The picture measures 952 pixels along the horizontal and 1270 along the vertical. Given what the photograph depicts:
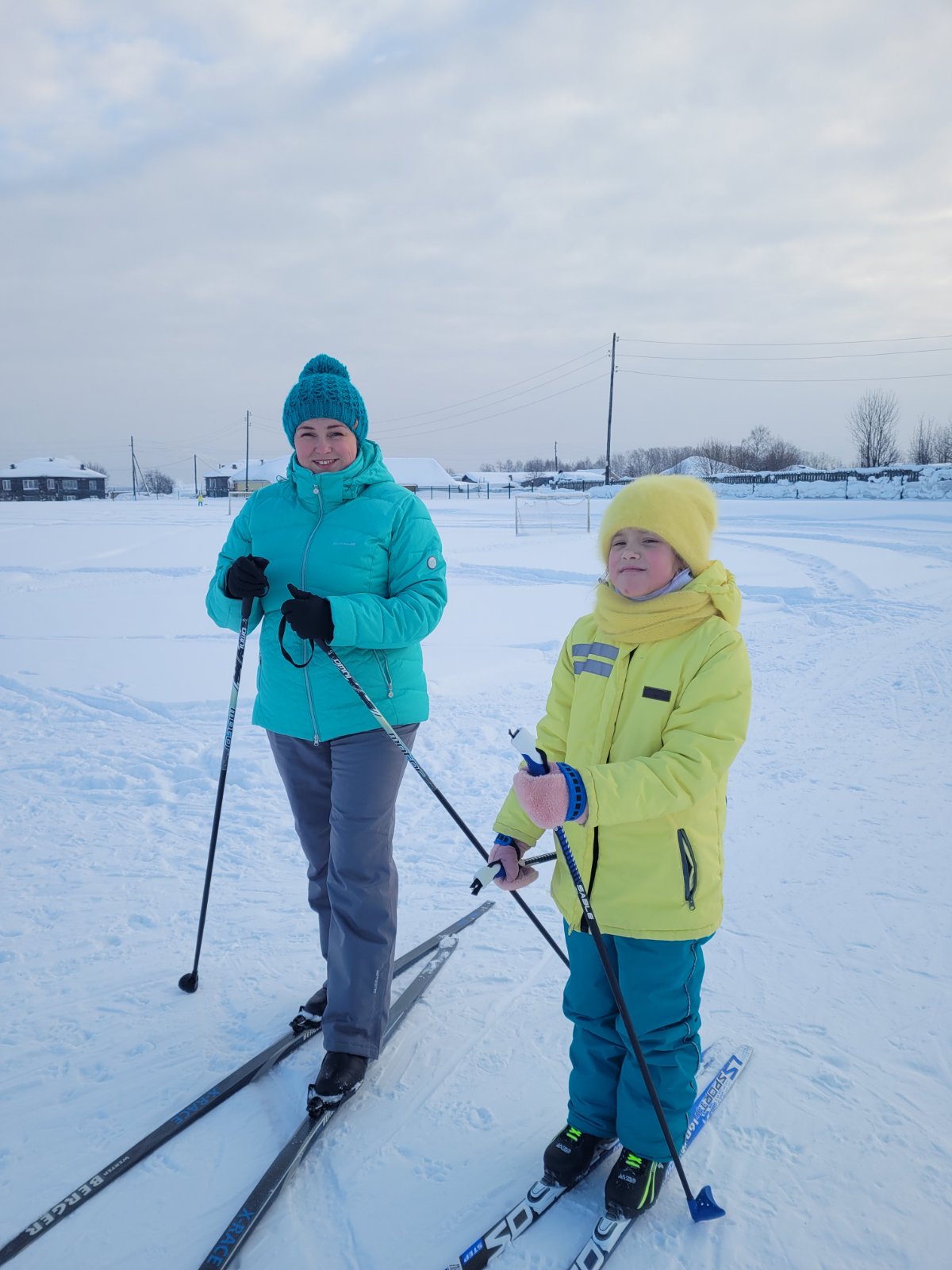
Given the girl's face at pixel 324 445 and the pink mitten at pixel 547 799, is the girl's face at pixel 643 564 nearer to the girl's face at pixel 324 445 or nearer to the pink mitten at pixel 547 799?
the pink mitten at pixel 547 799

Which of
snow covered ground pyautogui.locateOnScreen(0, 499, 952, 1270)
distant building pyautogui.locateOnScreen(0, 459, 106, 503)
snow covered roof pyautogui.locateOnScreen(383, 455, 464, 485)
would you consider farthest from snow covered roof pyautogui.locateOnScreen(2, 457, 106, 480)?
snow covered ground pyautogui.locateOnScreen(0, 499, 952, 1270)

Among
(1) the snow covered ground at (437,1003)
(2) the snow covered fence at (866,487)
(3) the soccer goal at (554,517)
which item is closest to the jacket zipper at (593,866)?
(1) the snow covered ground at (437,1003)

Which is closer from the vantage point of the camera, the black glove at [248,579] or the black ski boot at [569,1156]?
the black ski boot at [569,1156]

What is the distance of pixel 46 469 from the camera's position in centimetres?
8788

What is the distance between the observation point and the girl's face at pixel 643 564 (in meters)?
1.94

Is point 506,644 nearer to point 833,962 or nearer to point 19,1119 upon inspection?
point 833,962

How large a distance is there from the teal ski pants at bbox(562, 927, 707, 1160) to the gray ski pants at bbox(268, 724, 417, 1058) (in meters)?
0.70

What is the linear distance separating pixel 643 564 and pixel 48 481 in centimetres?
9939

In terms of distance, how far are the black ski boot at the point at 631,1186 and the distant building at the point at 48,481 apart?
309 feet

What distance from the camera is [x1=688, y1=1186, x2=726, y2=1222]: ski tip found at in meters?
1.90

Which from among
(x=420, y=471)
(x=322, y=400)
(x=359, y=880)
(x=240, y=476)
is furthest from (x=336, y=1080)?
(x=240, y=476)

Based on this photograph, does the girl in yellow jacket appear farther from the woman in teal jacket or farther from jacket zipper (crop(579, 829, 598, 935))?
the woman in teal jacket

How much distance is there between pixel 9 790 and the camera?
4438mm

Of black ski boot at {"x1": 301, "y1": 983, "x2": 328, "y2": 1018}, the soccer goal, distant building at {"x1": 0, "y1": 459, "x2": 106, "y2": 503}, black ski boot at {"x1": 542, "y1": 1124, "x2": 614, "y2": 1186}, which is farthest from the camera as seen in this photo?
distant building at {"x1": 0, "y1": 459, "x2": 106, "y2": 503}
